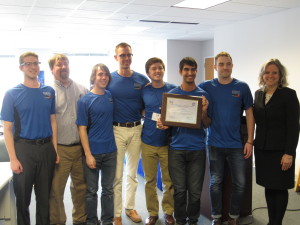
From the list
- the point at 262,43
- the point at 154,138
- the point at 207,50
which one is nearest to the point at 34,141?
the point at 154,138

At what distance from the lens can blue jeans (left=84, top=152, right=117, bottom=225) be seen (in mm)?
2514

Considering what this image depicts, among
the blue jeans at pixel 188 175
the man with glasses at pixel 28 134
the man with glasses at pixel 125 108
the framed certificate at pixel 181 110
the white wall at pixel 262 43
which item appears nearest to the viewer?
the man with glasses at pixel 28 134

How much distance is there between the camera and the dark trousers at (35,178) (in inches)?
88.2

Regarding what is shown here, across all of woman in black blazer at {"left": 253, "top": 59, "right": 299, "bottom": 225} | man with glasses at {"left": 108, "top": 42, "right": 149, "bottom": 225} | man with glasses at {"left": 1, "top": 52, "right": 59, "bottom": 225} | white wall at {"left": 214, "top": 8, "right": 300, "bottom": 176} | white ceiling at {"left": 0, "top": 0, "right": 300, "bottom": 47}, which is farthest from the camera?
white wall at {"left": 214, "top": 8, "right": 300, "bottom": 176}

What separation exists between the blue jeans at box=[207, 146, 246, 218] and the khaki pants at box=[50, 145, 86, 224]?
3.84 ft

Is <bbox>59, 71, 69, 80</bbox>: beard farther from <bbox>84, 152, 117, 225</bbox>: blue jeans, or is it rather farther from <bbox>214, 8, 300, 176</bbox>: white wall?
<bbox>214, 8, 300, 176</bbox>: white wall

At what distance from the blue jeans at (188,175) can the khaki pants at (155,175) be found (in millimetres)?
139

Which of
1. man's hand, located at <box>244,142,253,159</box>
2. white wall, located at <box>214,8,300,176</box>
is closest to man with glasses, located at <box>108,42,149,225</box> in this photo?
man's hand, located at <box>244,142,253,159</box>

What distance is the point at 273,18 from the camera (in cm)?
504

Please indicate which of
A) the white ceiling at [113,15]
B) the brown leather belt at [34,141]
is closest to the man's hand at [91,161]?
the brown leather belt at [34,141]

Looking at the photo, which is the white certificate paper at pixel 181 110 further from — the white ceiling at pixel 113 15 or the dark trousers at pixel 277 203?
the white ceiling at pixel 113 15

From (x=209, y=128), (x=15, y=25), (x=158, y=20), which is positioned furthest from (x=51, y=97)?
(x=15, y=25)

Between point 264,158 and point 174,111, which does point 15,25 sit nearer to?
point 174,111

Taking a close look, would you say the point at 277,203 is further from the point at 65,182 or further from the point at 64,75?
the point at 64,75
